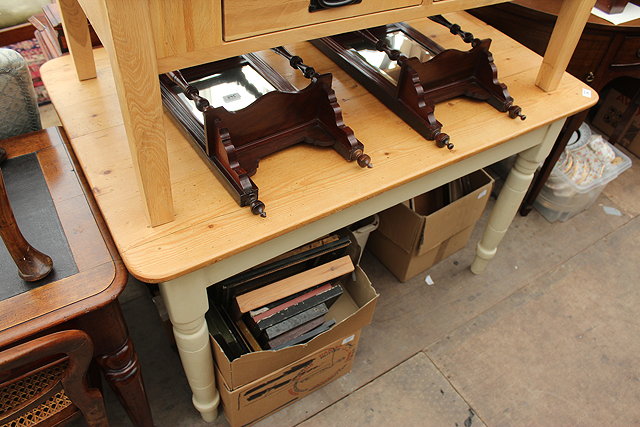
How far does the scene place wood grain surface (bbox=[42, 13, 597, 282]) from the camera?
97cm

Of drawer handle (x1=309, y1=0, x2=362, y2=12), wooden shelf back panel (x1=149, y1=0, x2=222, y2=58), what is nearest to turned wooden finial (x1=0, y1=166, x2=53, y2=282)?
wooden shelf back panel (x1=149, y1=0, x2=222, y2=58)

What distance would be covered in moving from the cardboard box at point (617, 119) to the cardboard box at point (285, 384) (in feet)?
6.19

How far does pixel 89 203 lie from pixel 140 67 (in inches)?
17.1

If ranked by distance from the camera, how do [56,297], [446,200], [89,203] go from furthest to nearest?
[446,200] → [89,203] → [56,297]

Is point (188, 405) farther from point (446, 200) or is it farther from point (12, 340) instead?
point (446, 200)

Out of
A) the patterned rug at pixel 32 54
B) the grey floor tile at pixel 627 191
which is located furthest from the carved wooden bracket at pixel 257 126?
the grey floor tile at pixel 627 191

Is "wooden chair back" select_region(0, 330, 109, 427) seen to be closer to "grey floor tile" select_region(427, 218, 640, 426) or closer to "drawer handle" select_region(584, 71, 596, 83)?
"grey floor tile" select_region(427, 218, 640, 426)

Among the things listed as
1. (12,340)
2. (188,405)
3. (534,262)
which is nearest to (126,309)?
(188,405)

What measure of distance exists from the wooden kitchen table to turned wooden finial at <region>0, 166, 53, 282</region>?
136 millimetres

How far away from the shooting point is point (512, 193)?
1.63m

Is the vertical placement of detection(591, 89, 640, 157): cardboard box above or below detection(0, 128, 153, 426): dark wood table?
below

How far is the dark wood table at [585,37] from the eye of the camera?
168 cm

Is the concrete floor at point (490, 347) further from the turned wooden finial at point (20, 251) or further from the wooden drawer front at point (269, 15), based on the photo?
the wooden drawer front at point (269, 15)

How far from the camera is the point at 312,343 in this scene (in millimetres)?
1321
